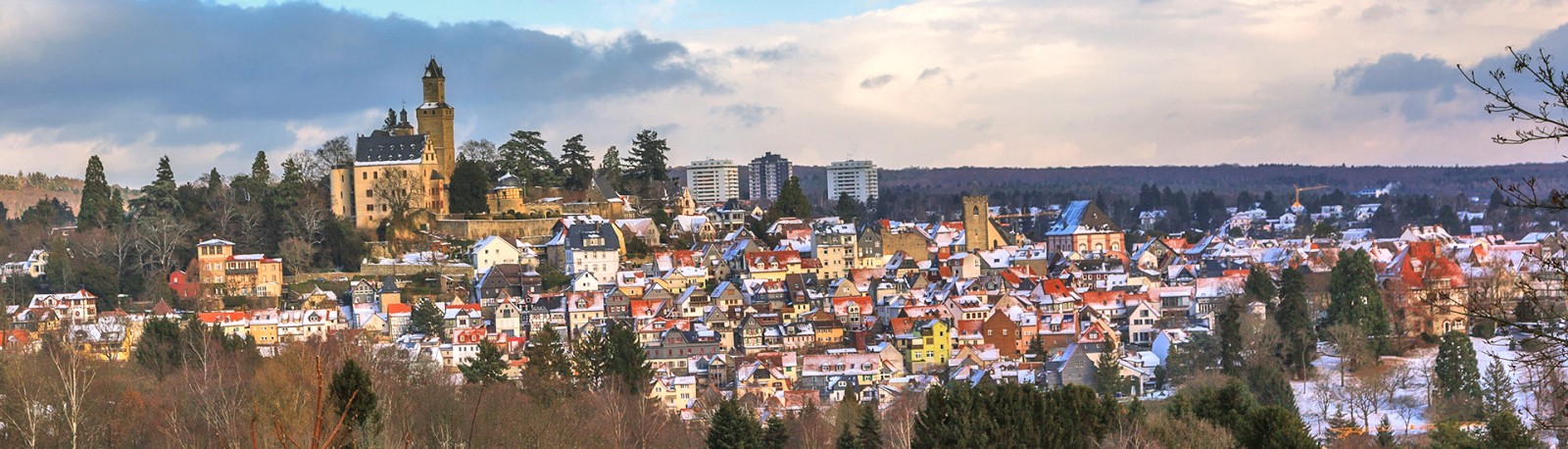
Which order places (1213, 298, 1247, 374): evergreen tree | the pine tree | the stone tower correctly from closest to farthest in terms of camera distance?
the pine tree → (1213, 298, 1247, 374): evergreen tree → the stone tower

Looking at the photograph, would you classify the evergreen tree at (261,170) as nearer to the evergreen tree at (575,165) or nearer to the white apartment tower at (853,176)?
the evergreen tree at (575,165)

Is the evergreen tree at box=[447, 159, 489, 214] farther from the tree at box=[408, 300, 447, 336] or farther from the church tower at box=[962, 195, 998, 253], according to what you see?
the church tower at box=[962, 195, 998, 253]

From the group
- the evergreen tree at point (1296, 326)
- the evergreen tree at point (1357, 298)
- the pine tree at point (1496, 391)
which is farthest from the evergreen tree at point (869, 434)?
the evergreen tree at point (1357, 298)

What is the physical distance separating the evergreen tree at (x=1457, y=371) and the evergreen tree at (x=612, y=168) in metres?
35.9

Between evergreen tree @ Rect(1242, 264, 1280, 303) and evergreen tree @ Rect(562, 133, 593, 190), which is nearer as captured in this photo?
evergreen tree @ Rect(1242, 264, 1280, 303)

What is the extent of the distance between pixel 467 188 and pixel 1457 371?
32835 millimetres

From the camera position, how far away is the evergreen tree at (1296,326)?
1704 inches

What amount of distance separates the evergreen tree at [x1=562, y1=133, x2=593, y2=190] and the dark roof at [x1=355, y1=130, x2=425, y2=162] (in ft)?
24.9

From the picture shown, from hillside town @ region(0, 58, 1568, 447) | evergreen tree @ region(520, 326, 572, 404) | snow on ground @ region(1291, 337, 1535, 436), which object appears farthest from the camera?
hillside town @ region(0, 58, 1568, 447)

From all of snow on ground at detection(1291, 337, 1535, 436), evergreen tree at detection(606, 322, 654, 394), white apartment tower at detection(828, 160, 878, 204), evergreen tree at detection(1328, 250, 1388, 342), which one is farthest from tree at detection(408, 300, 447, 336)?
white apartment tower at detection(828, 160, 878, 204)

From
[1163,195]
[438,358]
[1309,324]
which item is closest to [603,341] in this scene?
[438,358]

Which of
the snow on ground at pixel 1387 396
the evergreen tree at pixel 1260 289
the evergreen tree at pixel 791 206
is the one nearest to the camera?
the snow on ground at pixel 1387 396

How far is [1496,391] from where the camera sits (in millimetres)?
35156

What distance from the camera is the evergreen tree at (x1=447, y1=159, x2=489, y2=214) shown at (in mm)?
59500
